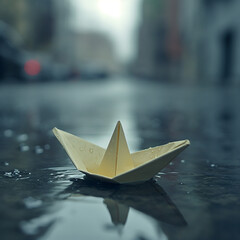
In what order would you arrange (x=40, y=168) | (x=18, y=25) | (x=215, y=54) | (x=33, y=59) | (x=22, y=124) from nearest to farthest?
1. (x=40, y=168)
2. (x=22, y=124)
3. (x=33, y=59)
4. (x=215, y=54)
5. (x=18, y=25)

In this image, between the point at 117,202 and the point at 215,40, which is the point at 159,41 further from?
the point at 117,202

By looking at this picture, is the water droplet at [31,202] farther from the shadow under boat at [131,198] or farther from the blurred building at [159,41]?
the blurred building at [159,41]

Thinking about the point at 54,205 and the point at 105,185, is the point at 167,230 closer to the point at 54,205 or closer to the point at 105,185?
the point at 54,205

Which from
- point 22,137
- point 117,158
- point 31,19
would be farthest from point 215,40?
point 117,158

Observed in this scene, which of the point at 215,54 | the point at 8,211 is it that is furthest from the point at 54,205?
the point at 215,54

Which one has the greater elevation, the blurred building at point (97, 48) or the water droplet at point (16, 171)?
the blurred building at point (97, 48)

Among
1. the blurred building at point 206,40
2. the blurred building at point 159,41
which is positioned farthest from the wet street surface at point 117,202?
the blurred building at point 159,41
